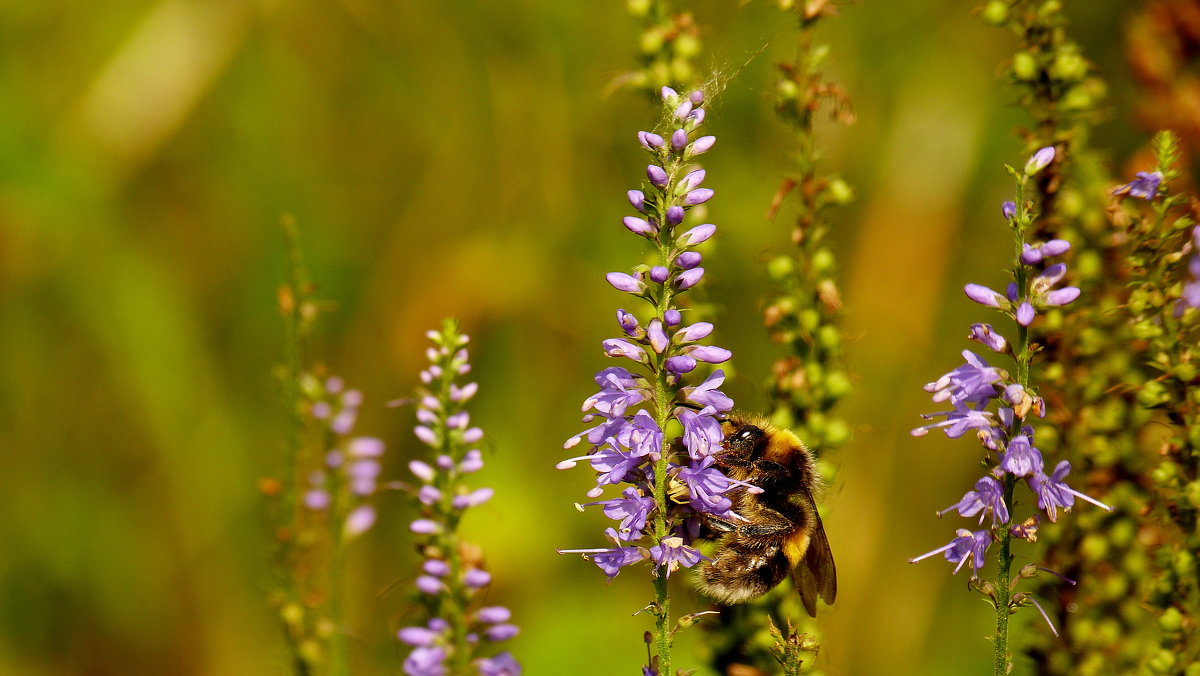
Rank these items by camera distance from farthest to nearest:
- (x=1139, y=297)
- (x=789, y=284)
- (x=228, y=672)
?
(x=228, y=672) < (x=789, y=284) < (x=1139, y=297)

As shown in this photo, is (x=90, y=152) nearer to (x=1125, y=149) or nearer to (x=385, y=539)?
(x=385, y=539)

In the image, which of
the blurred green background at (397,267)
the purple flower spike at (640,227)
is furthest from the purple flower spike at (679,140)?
the blurred green background at (397,267)

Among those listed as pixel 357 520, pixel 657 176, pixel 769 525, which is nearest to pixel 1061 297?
pixel 657 176

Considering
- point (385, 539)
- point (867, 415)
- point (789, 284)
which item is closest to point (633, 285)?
point (789, 284)

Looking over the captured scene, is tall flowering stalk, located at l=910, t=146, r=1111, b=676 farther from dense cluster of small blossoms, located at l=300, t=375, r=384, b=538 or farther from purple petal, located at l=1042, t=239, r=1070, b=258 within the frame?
dense cluster of small blossoms, located at l=300, t=375, r=384, b=538

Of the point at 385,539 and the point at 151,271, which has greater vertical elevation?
the point at 151,271

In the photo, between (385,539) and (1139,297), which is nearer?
(1139,297)

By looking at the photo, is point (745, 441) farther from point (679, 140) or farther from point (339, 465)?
point (339, 465)
